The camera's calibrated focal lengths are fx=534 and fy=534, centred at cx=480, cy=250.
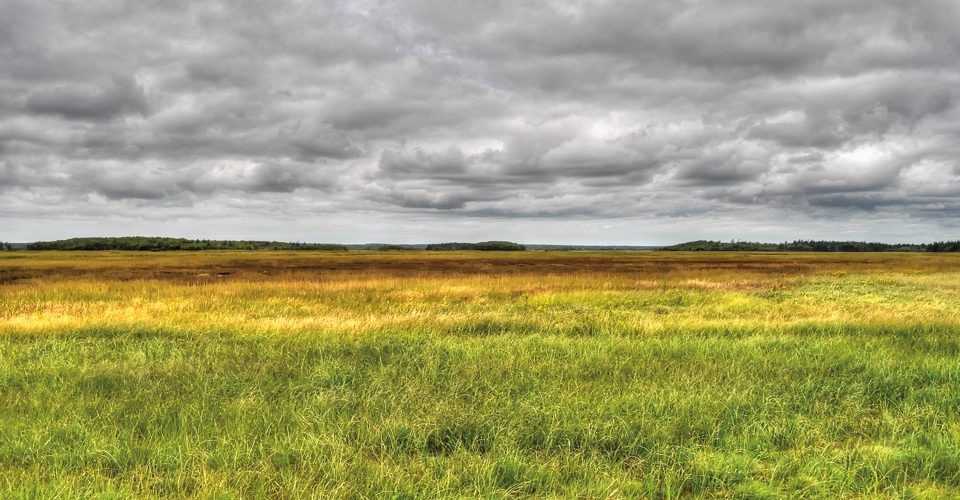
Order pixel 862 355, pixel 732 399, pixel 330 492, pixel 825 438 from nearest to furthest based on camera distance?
pixel 330 492 < pixel 825 438 < pixel 732 399 < pixel 862 355

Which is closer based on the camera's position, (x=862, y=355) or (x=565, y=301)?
(x=862, y=355)

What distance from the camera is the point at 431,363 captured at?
29.8 ft

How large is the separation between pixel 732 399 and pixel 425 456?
4.18 metres

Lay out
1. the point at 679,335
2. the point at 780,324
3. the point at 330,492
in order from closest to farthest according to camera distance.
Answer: the point at 330,492 < the point at 679,335 < the point at 780,324

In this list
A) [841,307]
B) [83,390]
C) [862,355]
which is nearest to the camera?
[83,390]

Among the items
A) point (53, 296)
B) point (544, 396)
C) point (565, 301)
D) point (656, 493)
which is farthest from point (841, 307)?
point (53, 296)

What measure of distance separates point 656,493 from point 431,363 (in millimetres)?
5023

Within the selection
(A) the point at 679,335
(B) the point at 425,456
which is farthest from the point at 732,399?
(A) the point at 679,335

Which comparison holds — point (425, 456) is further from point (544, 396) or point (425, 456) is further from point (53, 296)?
point (53, 296)

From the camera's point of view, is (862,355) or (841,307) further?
(841,307)

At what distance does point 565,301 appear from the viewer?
22.7 metres

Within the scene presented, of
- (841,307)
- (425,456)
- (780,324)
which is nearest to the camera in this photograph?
(425,456)

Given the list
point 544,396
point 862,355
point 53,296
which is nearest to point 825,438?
point 544,396

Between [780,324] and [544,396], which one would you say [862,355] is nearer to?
[780,324]
